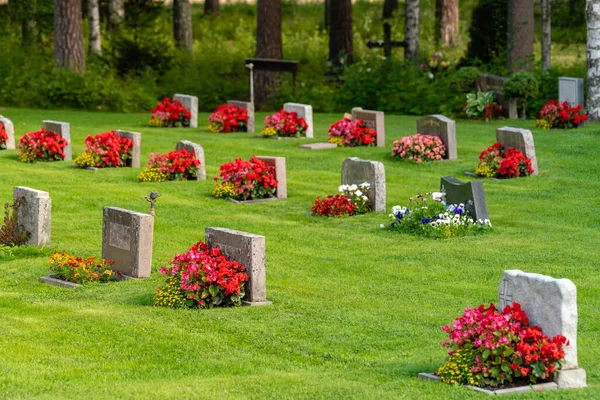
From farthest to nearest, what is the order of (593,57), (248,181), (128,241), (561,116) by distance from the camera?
(593,57), (561,116), (248,181), (128,241)

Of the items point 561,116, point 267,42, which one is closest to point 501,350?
point 561,116

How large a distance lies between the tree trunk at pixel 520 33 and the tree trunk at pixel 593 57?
5109mm

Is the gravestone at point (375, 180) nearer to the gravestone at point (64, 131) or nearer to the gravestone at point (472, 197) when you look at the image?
the gravestone at point (472, 197)

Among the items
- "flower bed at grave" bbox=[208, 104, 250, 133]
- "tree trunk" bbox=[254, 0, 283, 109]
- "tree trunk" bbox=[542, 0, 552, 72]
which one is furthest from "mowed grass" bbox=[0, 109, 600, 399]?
"tree trunk" bbox=[254, 0, 283, 109]

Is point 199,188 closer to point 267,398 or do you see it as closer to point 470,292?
point 470,292

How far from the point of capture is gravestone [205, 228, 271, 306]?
1299 cm

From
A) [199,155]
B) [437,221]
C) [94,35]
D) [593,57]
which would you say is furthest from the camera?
[94,35]

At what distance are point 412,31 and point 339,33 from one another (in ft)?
9.57

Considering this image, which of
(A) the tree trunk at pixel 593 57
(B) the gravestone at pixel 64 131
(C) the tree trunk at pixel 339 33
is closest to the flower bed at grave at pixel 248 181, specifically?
(B) the gravestone at pixel 64 131

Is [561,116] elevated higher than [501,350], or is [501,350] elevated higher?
[561,116]

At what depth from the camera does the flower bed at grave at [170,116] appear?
1248 inches

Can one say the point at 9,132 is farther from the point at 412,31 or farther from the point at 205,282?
the point at 412,31

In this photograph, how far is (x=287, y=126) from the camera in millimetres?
28766

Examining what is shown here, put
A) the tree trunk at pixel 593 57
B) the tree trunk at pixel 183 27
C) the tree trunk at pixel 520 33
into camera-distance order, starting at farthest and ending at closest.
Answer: the tree trunk at pixel 183 27 → the tree trunk at pixel 520 33 → the tree trunk at pixel 593 57
